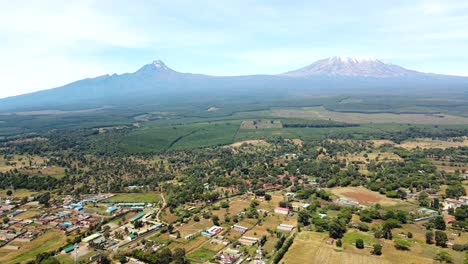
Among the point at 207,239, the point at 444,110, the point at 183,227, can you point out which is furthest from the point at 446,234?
the point at 444,110

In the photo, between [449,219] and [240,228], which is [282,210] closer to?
[240,228]

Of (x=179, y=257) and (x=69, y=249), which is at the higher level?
(x=179, y=257)

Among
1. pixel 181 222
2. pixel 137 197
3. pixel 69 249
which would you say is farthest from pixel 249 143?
pixel 69 249

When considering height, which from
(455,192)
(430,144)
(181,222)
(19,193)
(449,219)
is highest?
(19,193)

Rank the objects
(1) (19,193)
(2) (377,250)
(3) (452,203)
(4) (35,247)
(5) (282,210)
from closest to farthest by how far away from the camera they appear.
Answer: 1. (2) (377,250)
2. (4) (35,247)
3. (5) (282,210)
4. (3) (452,203)
5. (1) (19,193)

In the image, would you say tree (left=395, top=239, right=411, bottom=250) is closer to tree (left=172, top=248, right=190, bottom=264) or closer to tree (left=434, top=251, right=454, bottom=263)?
tree (left=434, top=251, right=454, bottom=263)

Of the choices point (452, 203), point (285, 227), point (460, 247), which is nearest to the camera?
point (460, 247)

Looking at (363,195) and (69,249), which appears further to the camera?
(363,195)
